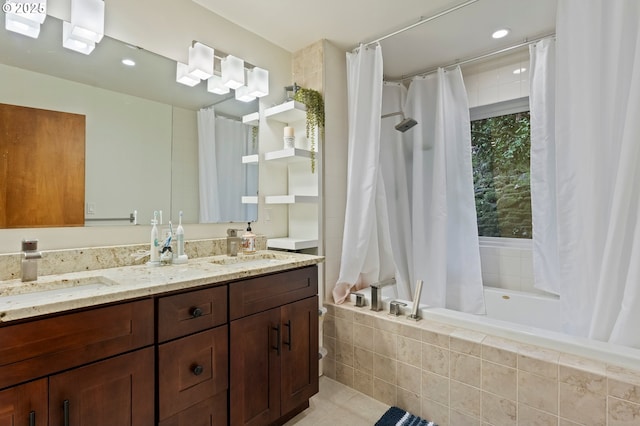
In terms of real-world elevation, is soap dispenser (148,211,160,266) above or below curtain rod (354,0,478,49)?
below

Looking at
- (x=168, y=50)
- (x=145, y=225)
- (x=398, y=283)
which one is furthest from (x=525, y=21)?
(x=145, y=225)

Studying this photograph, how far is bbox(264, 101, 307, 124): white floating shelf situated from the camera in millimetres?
2138

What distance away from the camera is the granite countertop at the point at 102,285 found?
0.94 meters

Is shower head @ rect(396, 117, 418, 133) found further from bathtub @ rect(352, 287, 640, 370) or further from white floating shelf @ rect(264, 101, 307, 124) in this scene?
bathtub @ rect(352, 287, 640, 370)

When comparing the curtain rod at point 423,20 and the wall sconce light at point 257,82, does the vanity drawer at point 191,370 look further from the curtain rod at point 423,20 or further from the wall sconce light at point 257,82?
the curtain rod at point 423,20

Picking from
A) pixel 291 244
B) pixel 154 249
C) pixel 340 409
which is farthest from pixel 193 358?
pixel 340 409

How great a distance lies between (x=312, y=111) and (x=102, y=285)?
1.64 meters

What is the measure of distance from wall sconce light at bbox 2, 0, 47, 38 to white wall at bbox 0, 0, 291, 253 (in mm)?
72

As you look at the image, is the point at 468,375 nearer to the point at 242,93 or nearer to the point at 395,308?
the point at 395,308

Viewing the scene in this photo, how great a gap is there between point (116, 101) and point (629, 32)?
256cm

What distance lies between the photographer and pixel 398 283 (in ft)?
8.58

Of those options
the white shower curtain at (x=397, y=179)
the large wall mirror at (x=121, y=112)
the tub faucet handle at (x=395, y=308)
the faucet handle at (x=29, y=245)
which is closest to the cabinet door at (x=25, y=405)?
the faucet handle at (x=29, y=245)

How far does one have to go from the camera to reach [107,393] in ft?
3.42

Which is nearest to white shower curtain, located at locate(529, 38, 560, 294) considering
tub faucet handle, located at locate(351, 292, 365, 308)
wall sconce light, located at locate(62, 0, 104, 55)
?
tub faucet handle, located at locate(351, 292, 365, 308)
